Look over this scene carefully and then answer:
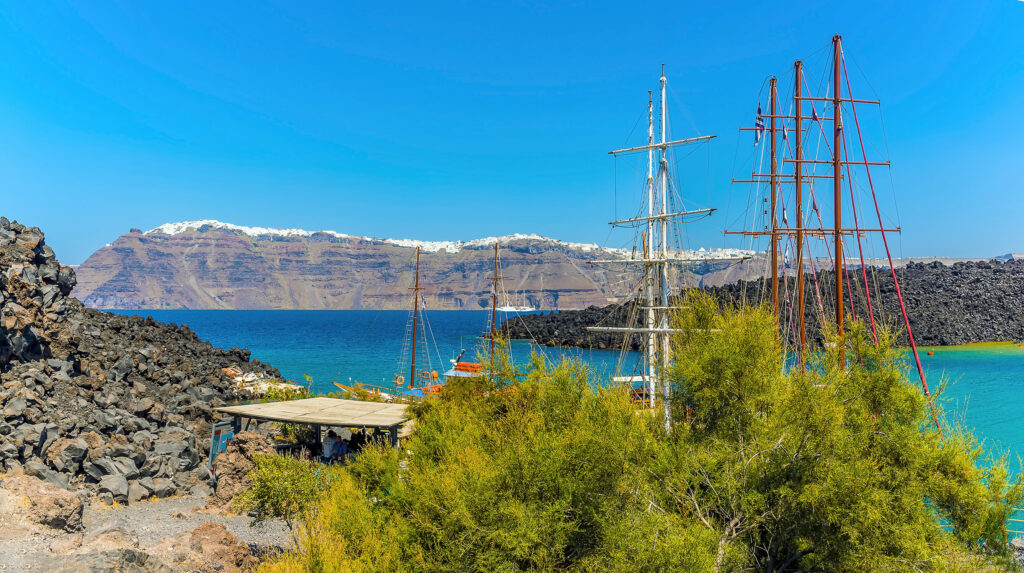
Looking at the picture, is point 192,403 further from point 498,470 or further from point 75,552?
point 498,470

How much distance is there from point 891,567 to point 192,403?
2955 cm

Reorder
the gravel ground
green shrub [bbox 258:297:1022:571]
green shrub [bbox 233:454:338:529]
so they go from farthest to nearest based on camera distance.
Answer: green shrub [bbox 233:454:338:529] < the gravel ground < green shrub [bbox 258:297:1022:571]

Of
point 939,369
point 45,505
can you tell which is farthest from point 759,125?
point 939,369

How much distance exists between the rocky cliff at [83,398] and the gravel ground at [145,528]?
119cm

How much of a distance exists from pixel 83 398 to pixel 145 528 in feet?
42.2

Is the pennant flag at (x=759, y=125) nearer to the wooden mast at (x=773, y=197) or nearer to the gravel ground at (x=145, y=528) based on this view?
the wooden mast at (x=773, y=197)

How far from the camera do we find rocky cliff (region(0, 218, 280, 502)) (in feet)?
57.0

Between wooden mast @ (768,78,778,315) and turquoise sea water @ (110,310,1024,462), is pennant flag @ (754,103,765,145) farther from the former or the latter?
turquoise sea water @ (110,310,1024,462)

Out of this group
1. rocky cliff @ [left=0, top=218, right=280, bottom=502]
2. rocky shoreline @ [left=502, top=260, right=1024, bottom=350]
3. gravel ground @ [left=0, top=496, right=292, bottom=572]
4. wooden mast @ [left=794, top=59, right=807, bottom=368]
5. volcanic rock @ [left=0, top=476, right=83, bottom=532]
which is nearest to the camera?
gravel ground @ [left=0, top=496, right=292, bottom=572]

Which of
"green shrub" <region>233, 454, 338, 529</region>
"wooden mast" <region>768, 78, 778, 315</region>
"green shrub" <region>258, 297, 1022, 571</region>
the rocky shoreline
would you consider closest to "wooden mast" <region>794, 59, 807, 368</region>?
"wooden mast" <region>768, 78, 778, 315</region>

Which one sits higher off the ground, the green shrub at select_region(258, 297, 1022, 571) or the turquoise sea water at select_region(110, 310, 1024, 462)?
the green shrub at select_region(258, 297, 1022, 571)

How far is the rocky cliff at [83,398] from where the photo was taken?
1736 cm

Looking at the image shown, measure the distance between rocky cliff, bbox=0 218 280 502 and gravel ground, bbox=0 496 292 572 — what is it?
1.19 metres

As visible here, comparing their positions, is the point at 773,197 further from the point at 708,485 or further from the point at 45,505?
the point at 45,505
